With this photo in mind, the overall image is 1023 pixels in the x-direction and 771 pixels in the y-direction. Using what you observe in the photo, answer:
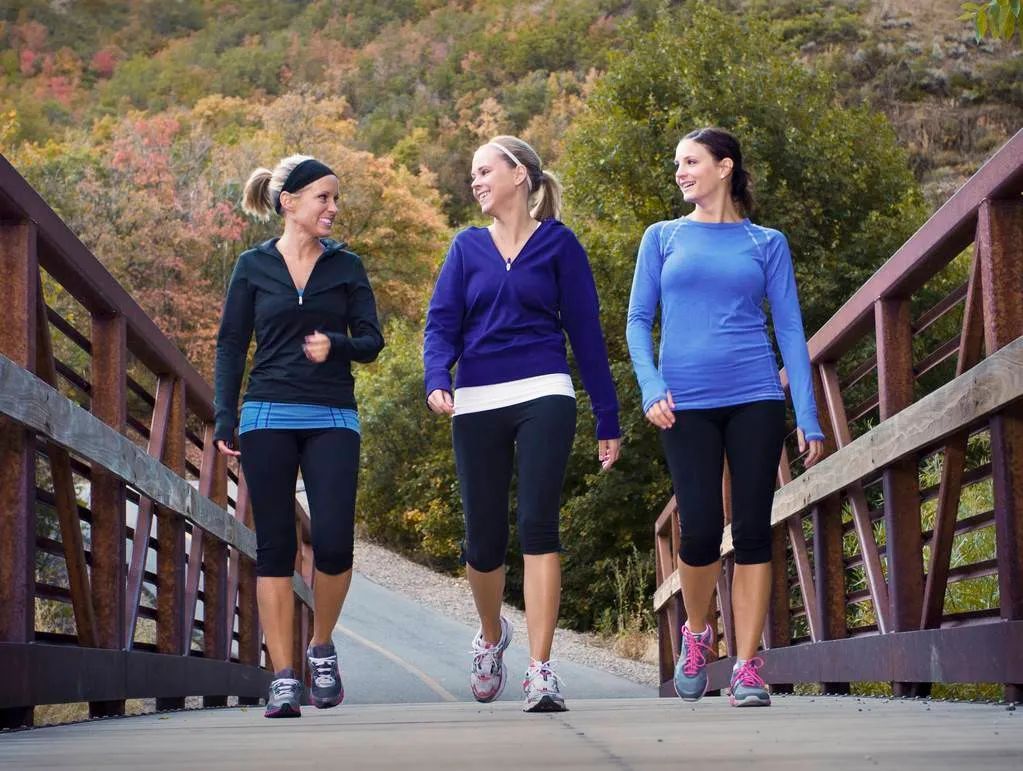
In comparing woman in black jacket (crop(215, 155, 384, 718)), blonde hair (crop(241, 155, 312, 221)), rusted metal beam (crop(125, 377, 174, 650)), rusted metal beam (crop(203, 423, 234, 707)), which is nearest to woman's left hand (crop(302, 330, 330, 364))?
woman in black jacket (crop(215, 155, 384, 718))

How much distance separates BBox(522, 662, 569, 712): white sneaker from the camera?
4621mm

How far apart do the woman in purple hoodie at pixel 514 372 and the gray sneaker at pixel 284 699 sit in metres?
0.77

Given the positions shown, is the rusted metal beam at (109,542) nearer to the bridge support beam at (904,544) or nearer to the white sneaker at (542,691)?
the white sneaker at (542,691)

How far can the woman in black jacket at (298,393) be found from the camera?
4887mm

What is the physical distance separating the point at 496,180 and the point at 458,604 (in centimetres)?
1620

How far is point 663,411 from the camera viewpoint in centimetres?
491

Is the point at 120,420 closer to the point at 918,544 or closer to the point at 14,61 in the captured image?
the point at 918,544

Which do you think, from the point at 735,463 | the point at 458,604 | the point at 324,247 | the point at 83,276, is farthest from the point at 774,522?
the point at 458,604

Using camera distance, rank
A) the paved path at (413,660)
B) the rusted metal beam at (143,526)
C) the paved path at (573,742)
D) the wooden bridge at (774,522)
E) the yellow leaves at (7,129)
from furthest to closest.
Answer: the yellow leaves at (7,129)
the paved path at (413,660)
the rusted metal beam at (143,526)
the wooden bridge at (774,522)
the paved path at (573,742)

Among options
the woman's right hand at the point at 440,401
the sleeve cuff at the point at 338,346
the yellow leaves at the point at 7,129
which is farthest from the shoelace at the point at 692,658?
the yellow leaves at the point at 7,129

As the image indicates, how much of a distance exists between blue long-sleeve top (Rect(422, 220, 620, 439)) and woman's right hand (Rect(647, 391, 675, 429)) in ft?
0.51

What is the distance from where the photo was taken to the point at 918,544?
17.0ft

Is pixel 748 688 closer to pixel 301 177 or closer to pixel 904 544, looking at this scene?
pixel 904 544

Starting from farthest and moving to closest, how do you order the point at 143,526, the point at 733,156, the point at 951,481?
1. the point at 143,526
2. the point at 733,156
3. the point at 951,481
